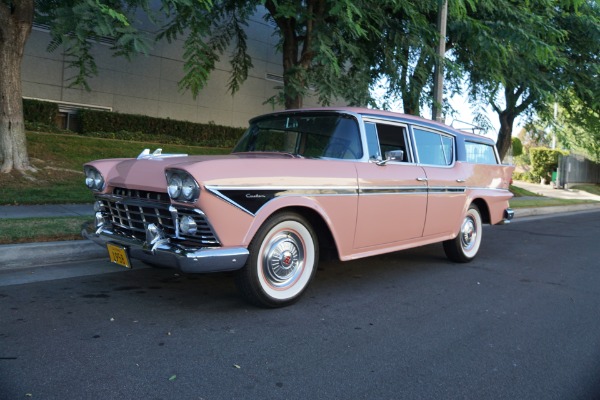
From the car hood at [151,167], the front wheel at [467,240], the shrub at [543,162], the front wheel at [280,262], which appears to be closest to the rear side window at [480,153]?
the front wheel at [467,240]

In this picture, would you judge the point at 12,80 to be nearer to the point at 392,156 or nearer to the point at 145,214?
the point at 145,214

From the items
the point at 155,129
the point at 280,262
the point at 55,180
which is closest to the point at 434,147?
the point at 280,262

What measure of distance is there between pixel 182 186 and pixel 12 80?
802 cm

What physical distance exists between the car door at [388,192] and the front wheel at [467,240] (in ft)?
3.67

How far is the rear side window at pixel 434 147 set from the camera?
5.57 metres

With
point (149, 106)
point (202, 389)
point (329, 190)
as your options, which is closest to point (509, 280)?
point (329, 190)

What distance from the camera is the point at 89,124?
574 inches

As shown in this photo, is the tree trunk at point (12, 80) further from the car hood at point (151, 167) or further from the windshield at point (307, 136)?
the windshield at point (307, 136)

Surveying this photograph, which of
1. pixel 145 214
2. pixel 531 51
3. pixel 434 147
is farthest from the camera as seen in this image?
pixel 531 51

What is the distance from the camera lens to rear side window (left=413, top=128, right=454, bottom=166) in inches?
219

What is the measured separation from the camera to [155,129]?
16156 mm

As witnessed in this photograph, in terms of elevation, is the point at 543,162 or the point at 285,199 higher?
the point at 543,162

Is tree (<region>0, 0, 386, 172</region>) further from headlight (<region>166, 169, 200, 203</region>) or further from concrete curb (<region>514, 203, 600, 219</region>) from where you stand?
concrete curb (<region>514, 203, 600, 219</region>)

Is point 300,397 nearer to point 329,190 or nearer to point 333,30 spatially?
point 329,190
